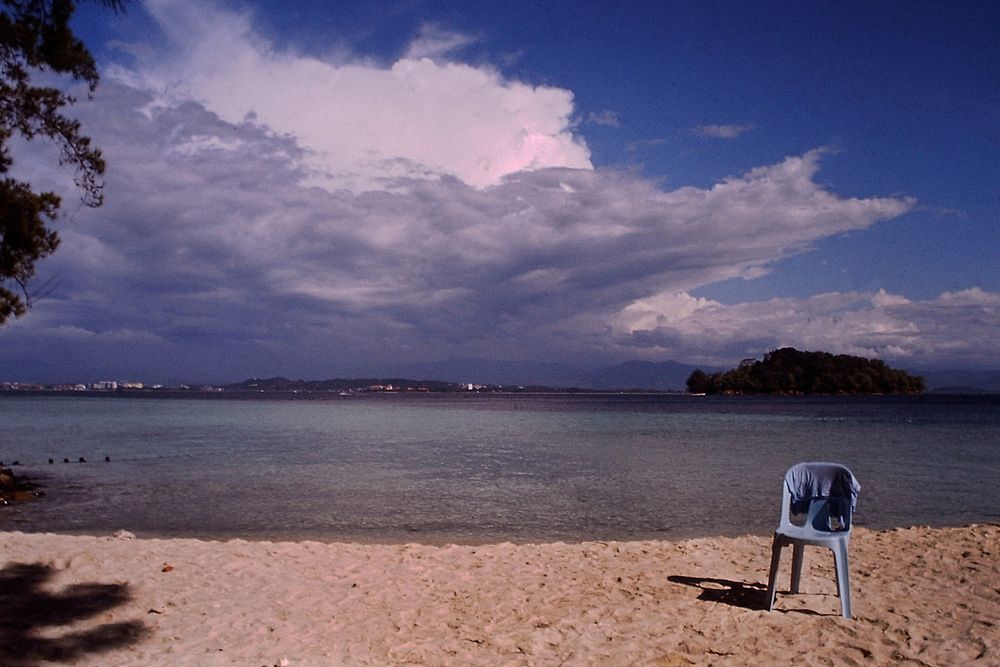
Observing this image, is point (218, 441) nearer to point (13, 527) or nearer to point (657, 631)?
point (13, 527)

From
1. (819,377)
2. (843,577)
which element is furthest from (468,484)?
(819,377)

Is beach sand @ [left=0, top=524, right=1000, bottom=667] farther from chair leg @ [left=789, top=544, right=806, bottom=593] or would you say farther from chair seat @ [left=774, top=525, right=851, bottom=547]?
chair seat @ [left=774, top=525, right=851, bottom=547]

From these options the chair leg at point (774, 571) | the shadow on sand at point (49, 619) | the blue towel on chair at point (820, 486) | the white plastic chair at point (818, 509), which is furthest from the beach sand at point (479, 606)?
the blue towel on chair at point (820, 486)

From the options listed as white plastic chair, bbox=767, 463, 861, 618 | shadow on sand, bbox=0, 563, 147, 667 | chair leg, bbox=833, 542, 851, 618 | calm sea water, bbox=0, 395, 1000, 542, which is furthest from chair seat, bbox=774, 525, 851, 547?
shadow on sand, bbox=0, 563, 147, 667

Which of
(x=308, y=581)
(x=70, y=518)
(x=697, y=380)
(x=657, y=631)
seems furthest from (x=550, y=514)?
(x=697, y=380)

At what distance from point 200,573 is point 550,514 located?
857 cm

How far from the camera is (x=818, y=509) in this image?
23.5 feet

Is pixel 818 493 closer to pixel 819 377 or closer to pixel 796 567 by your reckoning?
pixel 796 567

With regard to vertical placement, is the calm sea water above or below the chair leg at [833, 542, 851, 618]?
below

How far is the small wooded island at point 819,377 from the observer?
156375mm

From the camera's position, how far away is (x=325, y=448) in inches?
1248

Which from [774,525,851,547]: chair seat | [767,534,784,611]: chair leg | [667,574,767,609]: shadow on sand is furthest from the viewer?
[667,574,767,609]: shadow on sand

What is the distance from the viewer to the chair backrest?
700cm

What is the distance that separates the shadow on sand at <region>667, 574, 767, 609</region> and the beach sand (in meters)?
0.04
